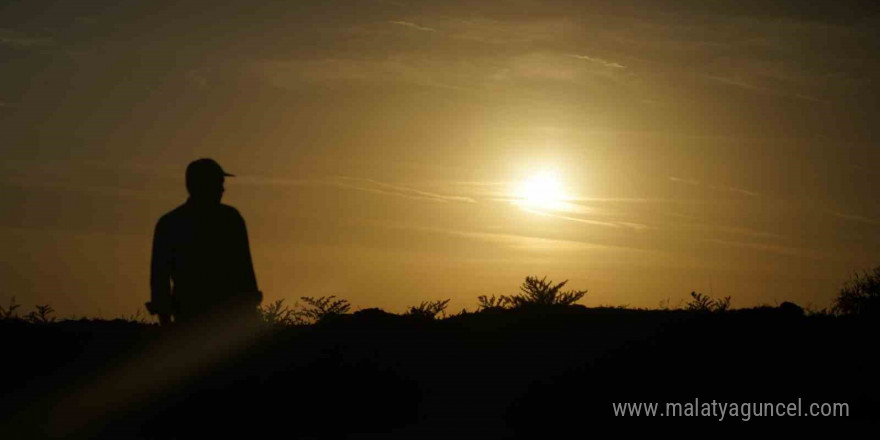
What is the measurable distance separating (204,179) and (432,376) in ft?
20.6

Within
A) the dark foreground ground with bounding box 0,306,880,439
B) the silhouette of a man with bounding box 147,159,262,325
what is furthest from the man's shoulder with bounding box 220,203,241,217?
the dark foreground ground with bounding box 0,306,880,439

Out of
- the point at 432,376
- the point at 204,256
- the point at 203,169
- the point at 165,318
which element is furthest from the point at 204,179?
the point at 432,376

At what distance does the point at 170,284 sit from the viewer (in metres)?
12.0

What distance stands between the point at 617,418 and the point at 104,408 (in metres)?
7.43

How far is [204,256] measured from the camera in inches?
464

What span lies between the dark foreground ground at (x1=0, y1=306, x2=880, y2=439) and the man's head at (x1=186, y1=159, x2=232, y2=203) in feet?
5.29

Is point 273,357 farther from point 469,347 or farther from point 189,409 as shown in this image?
point 469,347

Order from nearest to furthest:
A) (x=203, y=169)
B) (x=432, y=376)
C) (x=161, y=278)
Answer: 1. (x=203, y=169)
2. (x=161, y=278)
3. (x=432, y=376)

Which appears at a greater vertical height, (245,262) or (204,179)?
(204,179)

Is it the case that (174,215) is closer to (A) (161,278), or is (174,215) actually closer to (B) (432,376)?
(A) (161,278)

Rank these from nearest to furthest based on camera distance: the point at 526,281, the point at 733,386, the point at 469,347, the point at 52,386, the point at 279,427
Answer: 1. the point at 279,427
2. the point at 733,386
3. the point at 52,386
4. the point at 469,347
5. the point at 526,281

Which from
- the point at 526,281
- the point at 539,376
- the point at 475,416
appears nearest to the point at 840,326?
the point at 539,376

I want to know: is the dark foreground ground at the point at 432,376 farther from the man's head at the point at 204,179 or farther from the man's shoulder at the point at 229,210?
the man's head at the point at 204,179

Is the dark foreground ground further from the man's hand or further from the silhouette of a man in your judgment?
the silhouette of a man
